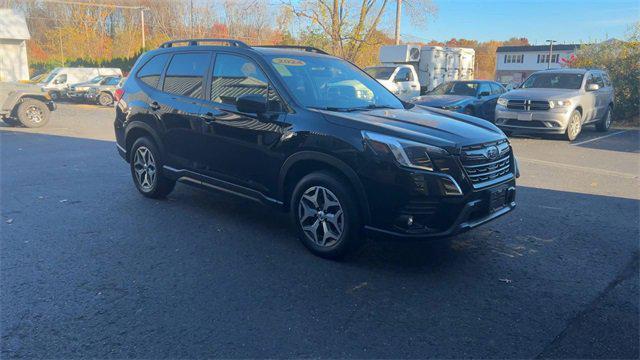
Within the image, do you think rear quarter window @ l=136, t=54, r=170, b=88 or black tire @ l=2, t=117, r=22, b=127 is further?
black tire @ l=2, t=117, r=22, b=127

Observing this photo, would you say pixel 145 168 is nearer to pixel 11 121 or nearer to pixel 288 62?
pixel 288 62

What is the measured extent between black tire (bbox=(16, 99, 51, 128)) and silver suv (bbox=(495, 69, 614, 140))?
1265 cm

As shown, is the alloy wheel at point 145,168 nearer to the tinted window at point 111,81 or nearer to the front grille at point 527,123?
the front grille at point 527,123

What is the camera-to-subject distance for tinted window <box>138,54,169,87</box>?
19.3ft

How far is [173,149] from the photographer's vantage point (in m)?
5.56

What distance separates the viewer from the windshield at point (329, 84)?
464 cm

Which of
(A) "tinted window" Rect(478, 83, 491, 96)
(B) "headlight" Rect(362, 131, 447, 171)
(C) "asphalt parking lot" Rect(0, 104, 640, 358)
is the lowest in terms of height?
(C) "asphalt parking lot" Rect(0, 104, 640, 358)

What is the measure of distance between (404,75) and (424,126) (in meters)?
15.0

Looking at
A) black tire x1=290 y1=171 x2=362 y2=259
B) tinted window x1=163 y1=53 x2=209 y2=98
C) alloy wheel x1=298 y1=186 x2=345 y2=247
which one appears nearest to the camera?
black tire x1=290 y1=171 x2=362 y2=259

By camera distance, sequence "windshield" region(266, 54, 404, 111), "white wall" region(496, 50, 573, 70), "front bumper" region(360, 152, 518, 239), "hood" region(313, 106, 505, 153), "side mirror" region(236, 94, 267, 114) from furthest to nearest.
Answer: "white wall" region(496, 50, 573, 70) → "windshield" region(266, 54, 404, 111) → "side mirror" region(236, 94, 267, 114) → "hood" region(313, 106, 505, 153) → "front bumper" region(360, 152, 518, 239)

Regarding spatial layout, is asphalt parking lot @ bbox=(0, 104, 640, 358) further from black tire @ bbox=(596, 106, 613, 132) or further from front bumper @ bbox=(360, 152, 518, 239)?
black tire @ bbox=(596, 106, 613, 132)

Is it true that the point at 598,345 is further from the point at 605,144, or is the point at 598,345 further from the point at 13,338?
the point at 605,144

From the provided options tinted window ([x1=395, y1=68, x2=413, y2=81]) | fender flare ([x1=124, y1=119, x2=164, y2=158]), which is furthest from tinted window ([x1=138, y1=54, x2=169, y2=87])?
tinted window ([x1=395, y1=68, x2=413, y2=81])

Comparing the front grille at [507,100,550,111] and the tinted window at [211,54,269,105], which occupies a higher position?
the tinted window at [211,54,269,105]
